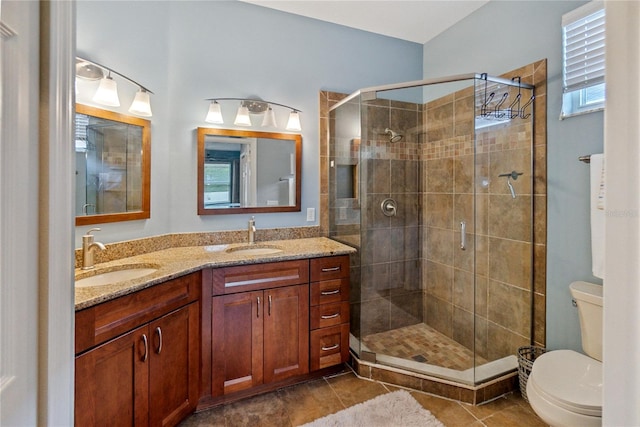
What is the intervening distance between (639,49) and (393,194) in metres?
2.32

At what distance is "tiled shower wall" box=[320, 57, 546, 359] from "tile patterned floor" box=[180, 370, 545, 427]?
42 cm

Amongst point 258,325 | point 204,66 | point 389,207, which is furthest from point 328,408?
point 204,66

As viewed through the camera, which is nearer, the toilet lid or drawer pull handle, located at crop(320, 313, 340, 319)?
the toilet lid

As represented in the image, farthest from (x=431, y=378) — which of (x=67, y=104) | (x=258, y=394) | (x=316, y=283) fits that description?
(x=67, y=104)

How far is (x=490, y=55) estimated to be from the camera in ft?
8.05

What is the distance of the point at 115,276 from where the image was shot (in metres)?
1.79

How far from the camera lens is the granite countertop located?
1357 millimetres

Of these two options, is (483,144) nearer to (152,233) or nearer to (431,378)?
(431,378)

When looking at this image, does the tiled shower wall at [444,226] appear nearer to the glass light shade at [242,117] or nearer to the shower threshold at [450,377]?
the shower threshold at [450,377]

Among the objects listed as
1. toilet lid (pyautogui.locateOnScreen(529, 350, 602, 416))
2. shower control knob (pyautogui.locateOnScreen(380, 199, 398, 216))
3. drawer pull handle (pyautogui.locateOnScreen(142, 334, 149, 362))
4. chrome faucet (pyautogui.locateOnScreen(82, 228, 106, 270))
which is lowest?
toilet lid (pyautogui.locateOnScreen(529, 350, 602, 416))

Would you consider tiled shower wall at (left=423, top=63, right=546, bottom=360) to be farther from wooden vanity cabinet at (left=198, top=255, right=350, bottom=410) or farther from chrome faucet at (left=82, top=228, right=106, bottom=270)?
chrome faucet at (left=82, top=228, right=106, bottom=270)

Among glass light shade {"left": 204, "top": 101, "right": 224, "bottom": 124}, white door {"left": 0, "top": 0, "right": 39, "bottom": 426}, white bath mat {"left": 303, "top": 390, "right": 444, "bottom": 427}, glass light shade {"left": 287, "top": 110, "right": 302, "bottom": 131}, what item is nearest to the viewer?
white door {"left": 0, "top": 0, "right": 39, "bottom": 426}

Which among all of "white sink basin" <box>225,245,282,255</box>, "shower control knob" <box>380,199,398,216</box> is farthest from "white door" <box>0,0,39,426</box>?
"shower control knob" <box>380,199,398,216</box>

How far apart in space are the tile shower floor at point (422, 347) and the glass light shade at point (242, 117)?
1.93 m
